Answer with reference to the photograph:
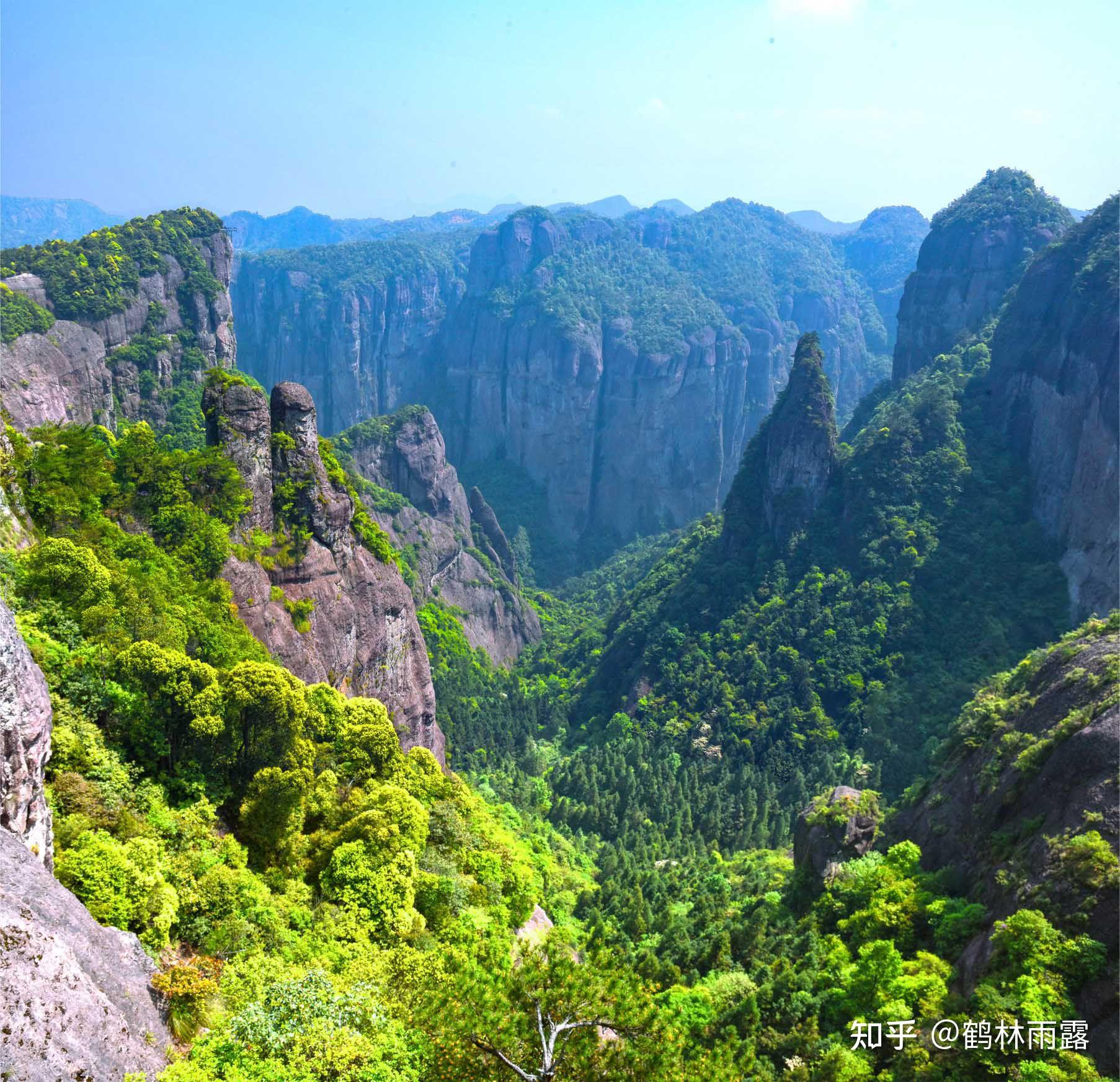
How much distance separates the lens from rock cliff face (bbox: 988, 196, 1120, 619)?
6297cm

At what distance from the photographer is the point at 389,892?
22.4m

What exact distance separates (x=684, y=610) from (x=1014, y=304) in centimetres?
4438

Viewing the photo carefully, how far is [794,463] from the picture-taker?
84.2 metres

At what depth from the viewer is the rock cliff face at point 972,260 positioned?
104 meters

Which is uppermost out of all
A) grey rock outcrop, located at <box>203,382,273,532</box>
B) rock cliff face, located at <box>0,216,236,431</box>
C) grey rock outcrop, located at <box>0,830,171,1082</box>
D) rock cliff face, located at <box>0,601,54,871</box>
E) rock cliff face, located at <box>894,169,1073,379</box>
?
rock cliff face, located at <box>894,169,1073,379</box>

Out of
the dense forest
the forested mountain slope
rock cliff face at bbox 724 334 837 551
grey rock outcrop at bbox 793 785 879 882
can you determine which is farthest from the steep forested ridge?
grey rock outcrop at bbox 793 785 879 882

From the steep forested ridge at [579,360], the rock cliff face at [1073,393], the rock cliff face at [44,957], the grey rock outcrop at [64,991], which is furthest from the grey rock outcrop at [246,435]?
the steep forested ridge at [579,360]

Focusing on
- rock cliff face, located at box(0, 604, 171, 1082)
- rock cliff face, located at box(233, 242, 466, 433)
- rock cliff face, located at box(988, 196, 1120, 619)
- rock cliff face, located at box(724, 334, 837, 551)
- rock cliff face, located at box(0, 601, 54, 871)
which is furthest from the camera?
rock cliff face, located at box(233, 242, 466, 433)

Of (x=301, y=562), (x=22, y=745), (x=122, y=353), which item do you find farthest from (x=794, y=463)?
(x=22, y=745)

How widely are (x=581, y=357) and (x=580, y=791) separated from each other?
377 feet

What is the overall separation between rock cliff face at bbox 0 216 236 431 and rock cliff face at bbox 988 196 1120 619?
239ft

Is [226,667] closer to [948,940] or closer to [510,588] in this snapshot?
[948,940]

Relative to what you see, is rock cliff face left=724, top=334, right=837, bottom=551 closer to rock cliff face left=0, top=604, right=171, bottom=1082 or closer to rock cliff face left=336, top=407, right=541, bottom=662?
rock cliff face left=336, top=407, right=541, bottom=662

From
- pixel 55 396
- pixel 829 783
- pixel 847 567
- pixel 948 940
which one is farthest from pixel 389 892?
pixel 847 567
